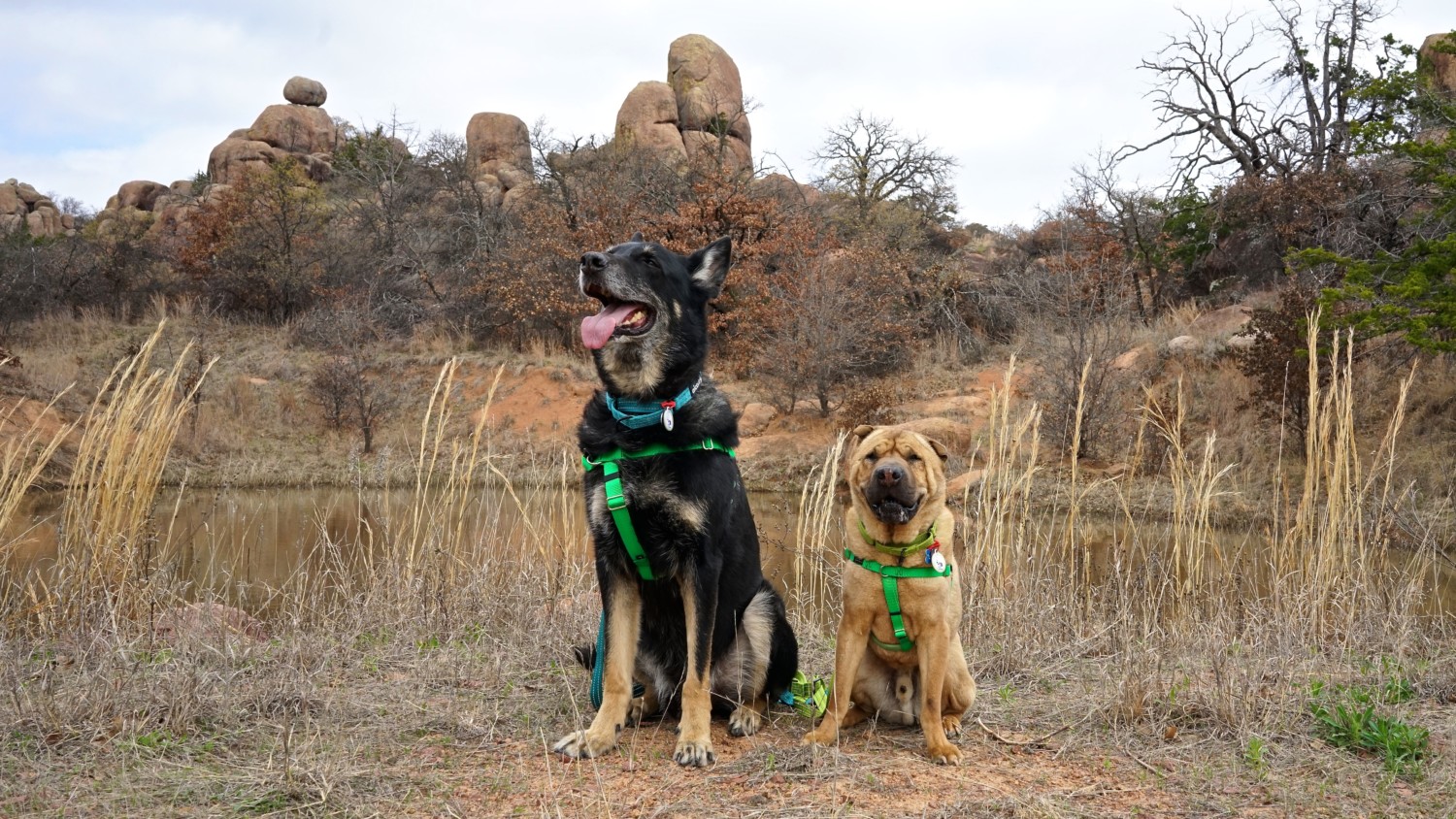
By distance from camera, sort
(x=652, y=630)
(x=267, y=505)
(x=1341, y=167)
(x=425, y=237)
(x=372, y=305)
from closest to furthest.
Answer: (x=652, y=630) < (x=267, y=505) < (x=1341, y=167) < (x=372, y=305) < (x=425, y=237)

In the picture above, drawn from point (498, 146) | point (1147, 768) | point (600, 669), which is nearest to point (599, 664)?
point (600, 669)

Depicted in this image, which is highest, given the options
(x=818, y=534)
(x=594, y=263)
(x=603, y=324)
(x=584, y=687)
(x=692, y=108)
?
(x=692, y=108)

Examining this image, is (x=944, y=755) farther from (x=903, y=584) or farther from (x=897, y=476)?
(x=897, y=476)

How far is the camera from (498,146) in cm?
4241

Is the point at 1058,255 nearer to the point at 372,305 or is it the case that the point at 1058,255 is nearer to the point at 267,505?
the point at 372,305

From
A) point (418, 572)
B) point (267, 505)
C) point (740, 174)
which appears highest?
point (740, 174)

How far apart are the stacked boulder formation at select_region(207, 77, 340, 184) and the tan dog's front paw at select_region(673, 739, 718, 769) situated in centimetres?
Result: 4196

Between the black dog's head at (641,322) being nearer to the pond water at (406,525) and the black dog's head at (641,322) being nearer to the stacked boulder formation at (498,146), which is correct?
the pond water at (406,525)

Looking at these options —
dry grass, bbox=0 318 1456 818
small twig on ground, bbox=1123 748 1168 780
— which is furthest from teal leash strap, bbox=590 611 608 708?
small twig on ground, bbox=1123 748 1168 780

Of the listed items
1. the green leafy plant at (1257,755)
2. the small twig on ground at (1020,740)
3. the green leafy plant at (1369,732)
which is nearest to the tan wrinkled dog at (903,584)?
the small twig on ground at (1020,740)

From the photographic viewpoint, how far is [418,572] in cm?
586

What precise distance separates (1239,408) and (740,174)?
1688 centimetres

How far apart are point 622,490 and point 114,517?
3279mm

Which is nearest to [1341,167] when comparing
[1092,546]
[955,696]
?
[1092,546]
